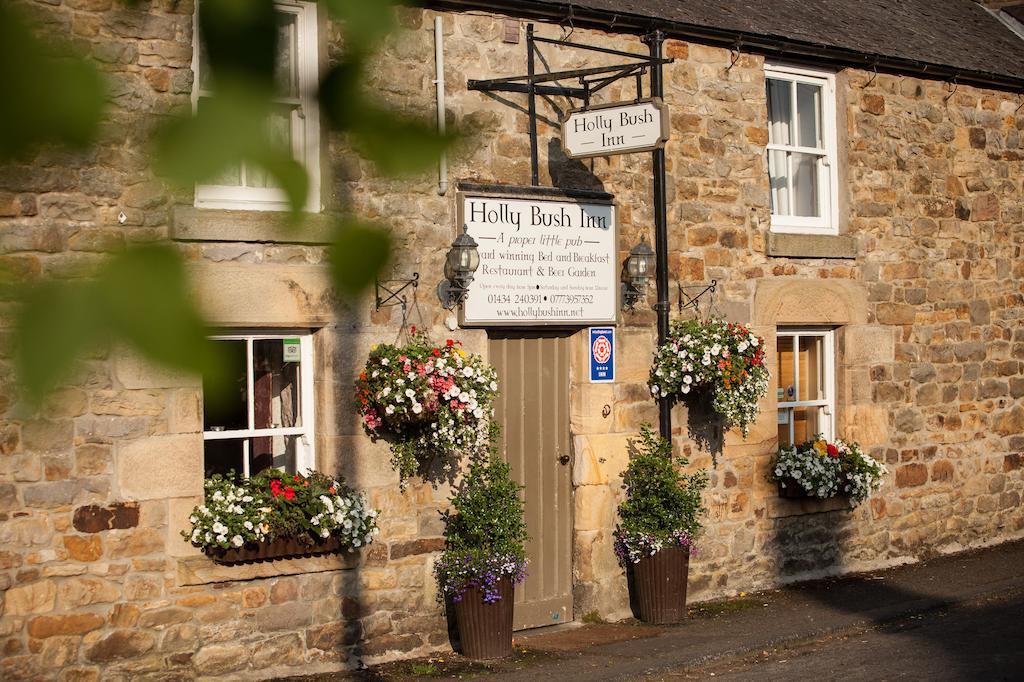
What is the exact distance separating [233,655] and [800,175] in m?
5.81

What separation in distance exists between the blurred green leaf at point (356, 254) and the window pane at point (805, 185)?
31.0 ft

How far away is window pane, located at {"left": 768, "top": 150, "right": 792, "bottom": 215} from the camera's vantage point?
1052 centimetres

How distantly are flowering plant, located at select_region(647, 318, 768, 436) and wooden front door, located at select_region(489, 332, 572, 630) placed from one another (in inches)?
27.9

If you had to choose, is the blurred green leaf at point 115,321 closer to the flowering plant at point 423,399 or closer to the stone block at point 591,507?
the flowering plant at point 423,399

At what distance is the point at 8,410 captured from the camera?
59.6 inches

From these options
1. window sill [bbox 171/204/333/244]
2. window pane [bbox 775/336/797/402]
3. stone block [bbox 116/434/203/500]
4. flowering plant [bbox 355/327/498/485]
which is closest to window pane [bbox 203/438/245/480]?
stone block [bbox 116/434/203/500]

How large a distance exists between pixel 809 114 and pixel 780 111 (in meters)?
0.34

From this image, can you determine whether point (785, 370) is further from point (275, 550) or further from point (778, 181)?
point (275, 550)

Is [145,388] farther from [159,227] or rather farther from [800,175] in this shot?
[800,175]

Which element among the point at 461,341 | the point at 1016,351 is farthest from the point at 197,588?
the point at 1016,351

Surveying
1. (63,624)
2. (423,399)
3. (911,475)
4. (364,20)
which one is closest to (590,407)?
(423,399)

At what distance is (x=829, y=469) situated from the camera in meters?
10.3

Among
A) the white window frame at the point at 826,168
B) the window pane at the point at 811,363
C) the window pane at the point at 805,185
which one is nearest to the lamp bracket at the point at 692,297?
the white window frame at the point at 826,168

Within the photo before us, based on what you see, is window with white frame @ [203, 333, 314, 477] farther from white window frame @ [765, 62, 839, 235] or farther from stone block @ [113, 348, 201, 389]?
stone block @ [113, 348, 201, 389]
